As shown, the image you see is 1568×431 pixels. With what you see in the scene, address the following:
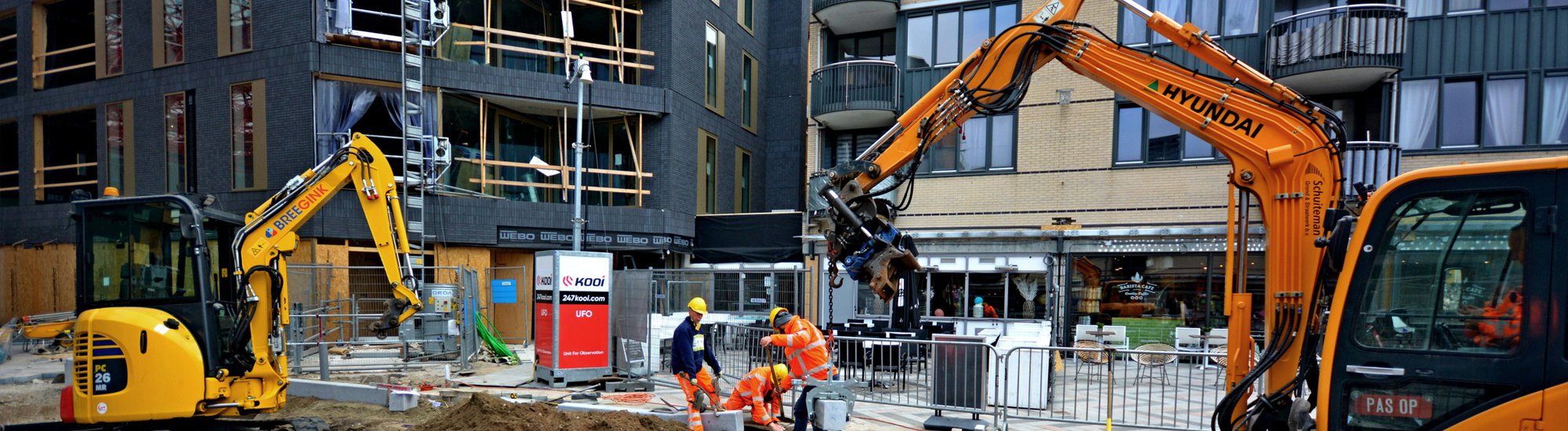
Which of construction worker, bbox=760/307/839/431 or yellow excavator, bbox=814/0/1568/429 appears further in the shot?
construction worker, bbox=760/307/839/431

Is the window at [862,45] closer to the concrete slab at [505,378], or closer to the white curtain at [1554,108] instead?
the concrete slab at [505,378]

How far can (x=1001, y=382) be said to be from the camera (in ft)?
32.9

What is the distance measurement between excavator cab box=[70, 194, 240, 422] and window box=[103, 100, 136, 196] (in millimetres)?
15849

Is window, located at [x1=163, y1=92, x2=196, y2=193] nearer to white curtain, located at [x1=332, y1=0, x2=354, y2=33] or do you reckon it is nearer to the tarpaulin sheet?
white curtain, located at [x1=332, y1=0, x2=354, y2=33]

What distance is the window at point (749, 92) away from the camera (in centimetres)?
2532

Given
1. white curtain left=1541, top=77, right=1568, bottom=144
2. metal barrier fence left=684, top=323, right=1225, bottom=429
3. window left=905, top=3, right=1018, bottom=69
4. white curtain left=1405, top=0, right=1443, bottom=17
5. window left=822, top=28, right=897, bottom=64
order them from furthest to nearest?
window left=822, top=28, right=897, bottom=64, window left=905, top=3, right=1018, bottom=69, white curtain left=1405, top=0, right=1443, bottom=17, white curtain left=1541, top=77, right=1568, bottom=144, metal barrier fence left=684, top=323, right=1225, bottom=429

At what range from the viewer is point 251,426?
8484 millimetres

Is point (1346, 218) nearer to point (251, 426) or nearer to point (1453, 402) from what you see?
point (1453, 402)

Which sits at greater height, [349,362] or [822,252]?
[822,252]

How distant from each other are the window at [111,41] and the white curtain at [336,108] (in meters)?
6.82

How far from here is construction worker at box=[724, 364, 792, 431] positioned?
27.7 feet

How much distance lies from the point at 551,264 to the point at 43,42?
63.3ft

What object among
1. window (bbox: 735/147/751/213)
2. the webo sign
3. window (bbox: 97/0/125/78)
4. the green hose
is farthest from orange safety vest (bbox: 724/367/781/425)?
window (bbox: 97/0/125/78)

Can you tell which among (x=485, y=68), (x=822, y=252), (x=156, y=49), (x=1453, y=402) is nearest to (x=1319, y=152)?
(x=1453, y=402)
